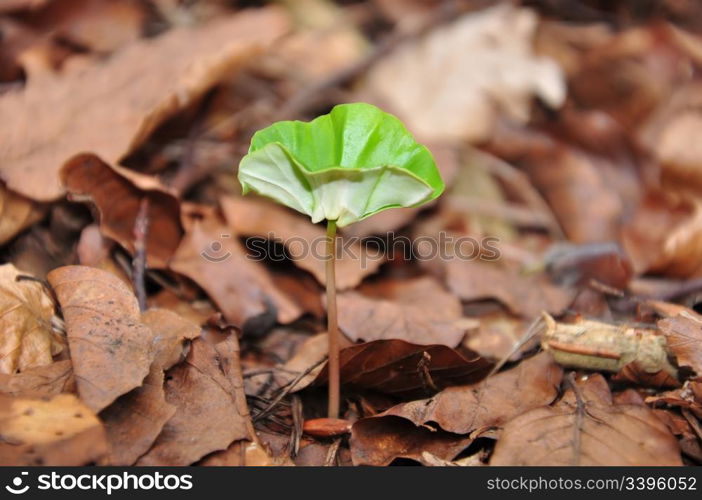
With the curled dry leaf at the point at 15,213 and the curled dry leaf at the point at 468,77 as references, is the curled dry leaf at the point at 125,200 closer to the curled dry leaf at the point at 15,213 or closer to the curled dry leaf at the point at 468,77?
the curled dry leaf at the point at 15,213

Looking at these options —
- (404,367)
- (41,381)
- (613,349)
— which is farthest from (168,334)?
(613,349)

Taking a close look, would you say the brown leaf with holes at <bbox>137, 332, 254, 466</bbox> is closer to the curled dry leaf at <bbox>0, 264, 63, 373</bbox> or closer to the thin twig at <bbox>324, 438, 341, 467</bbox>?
the thin twig at <bbox>324, 438, 341, 467</bbox>

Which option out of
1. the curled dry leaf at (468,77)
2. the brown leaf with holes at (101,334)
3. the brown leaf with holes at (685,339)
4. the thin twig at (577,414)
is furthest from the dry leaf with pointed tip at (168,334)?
the curled dry leaf at (468,77)

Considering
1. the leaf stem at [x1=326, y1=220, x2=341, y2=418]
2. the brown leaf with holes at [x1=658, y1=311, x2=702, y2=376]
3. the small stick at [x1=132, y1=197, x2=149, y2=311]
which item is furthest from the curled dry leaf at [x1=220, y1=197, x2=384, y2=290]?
the brown leaf with holes at [x1=658, y1=311, x2=702, y2=376]

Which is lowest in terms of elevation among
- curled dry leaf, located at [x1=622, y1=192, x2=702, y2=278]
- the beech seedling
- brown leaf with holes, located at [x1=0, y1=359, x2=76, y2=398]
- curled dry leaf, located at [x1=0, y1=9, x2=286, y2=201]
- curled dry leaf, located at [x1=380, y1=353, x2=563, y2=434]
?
curled dry leaf, located at [x1=622, y1=192, x2=702, y2=278]

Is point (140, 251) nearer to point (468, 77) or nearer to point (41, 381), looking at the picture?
point (41, 381)
